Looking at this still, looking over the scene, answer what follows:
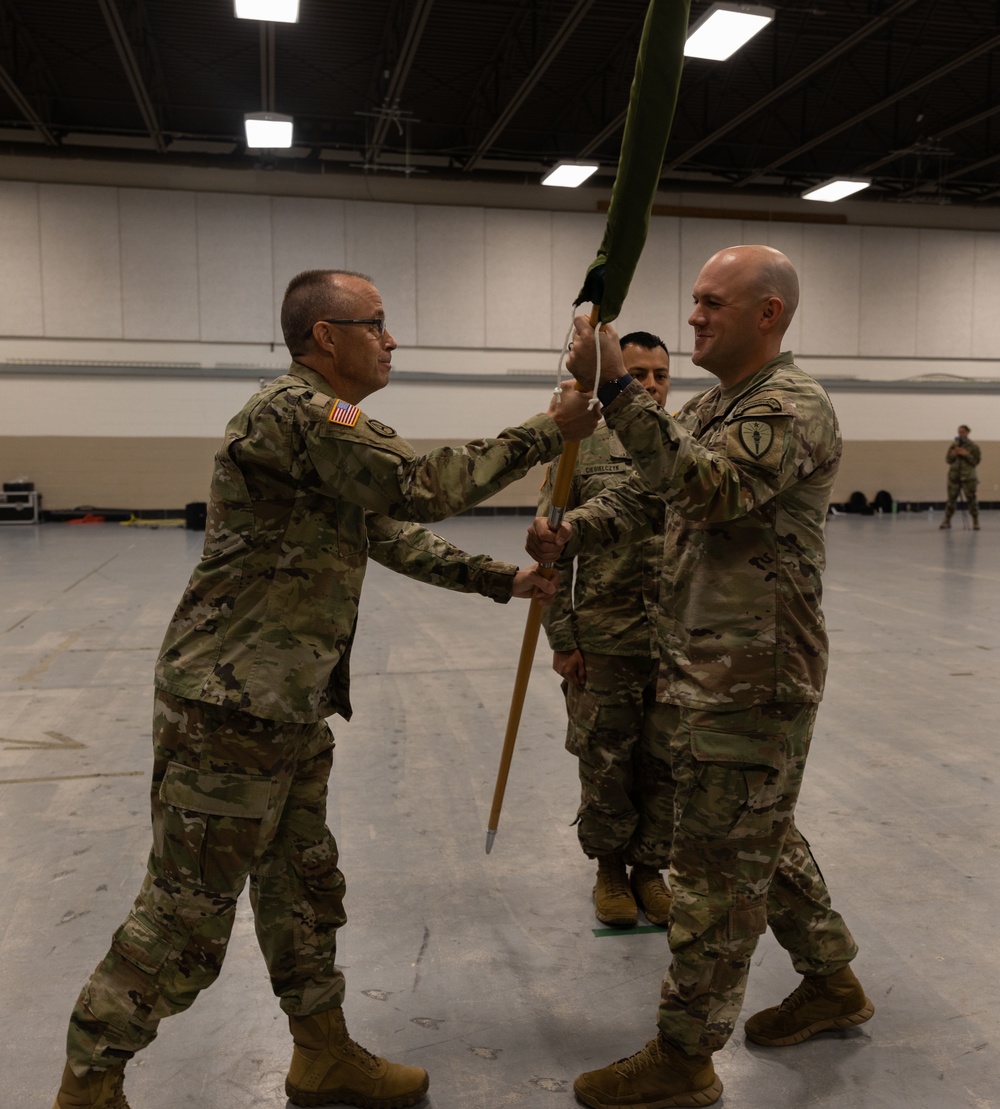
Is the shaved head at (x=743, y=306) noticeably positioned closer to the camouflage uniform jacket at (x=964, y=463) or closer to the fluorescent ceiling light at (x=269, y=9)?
the fluorescent ceiling light at (x=269, y=9)

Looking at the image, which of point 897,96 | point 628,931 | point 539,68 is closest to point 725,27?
point 539,68

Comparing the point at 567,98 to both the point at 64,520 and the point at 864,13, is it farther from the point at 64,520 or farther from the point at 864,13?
the point at 64,520

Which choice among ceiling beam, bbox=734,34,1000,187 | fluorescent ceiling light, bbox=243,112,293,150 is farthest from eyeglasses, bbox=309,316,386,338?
ceiling beam, bbox=734,34,1000,187

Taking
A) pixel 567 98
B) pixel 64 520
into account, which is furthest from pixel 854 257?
pixel 64 520

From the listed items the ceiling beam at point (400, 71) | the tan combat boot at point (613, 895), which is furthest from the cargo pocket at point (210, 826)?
the ceiling beam at point (400, 71)

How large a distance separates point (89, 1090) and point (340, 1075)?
542mm

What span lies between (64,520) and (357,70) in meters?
9.13

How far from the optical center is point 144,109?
13.7 m

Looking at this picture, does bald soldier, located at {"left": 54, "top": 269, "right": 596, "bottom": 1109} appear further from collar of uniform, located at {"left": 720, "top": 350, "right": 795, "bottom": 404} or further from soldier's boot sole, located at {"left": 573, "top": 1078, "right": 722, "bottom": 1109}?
soldier's boot sole, located at {"left": 573, "top": 1078, "right": 722, "bottom": 1109}

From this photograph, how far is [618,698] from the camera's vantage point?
125 inches

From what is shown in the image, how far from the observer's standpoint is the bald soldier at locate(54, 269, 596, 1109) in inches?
77.4

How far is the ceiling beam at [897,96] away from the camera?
12017 mm

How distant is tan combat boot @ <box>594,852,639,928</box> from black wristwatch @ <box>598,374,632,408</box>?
1.78m

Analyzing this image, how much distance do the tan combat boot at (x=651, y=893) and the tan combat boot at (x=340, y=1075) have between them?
3.54 feet
